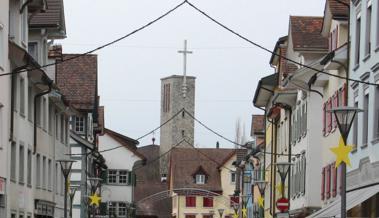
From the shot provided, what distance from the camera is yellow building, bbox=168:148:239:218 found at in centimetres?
12431

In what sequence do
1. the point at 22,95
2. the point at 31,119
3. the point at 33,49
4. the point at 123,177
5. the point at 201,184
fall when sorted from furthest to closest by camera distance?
the point at 201,184 < the point at 123,177 < the point at 33,49 < the point at 31,119 < the point at 22,95

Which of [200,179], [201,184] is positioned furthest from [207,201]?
[200,179]

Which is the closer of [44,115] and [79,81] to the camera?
[44,115]

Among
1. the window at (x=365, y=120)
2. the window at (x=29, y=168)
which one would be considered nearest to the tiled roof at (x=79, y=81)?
the window at (x=29, y=168)

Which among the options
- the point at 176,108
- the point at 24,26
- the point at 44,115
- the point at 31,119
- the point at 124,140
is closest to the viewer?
the point at 24,26

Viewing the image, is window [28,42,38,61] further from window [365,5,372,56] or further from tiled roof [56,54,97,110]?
tiled roof [56,54,97,110]

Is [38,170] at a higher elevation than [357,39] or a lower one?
lower

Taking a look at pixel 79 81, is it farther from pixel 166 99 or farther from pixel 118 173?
pixel 166 99

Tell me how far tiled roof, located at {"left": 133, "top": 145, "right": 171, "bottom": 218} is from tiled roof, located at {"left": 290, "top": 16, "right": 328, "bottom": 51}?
7679 centimetres

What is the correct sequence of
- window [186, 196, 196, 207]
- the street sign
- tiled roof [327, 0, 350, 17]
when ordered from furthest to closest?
window [186, 196, 196, 207], tiled roof [327, 0, 350, 17], the street sign

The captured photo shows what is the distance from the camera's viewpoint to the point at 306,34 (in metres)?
47.8

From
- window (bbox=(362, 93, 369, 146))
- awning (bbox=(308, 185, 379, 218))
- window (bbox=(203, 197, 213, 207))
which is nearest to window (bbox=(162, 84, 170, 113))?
window (bbox=(203, 197, 213, 207))

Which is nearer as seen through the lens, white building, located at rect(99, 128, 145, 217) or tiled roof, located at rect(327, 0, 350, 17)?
tiled roof, located at rect(327, 0, 350, 17)

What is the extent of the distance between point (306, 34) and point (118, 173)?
36.9m
